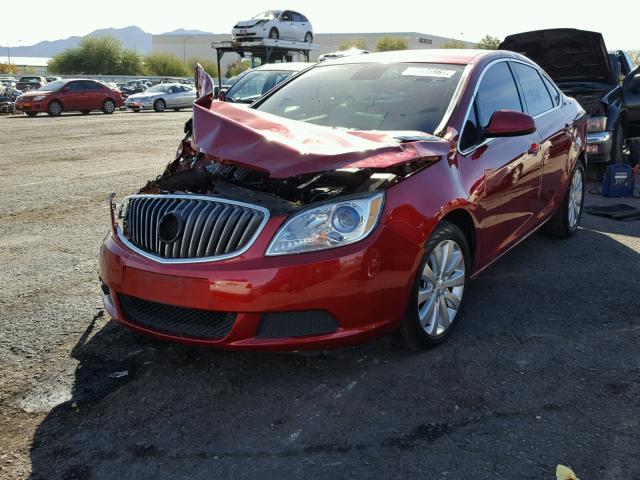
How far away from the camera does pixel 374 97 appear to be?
4129mm

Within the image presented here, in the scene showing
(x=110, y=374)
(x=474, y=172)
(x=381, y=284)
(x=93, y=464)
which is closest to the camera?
(x=93, y=464)

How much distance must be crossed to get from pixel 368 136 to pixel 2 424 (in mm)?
2298

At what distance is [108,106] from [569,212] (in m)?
25.2

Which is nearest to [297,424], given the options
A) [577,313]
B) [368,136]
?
[368,136]

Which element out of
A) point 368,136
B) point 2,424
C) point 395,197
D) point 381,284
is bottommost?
point 2,424

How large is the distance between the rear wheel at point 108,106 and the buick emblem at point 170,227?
86.3 ft

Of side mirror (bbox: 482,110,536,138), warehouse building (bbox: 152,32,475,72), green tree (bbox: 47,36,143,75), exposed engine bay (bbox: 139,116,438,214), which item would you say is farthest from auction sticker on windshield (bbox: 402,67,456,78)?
warehouse building (bbox: 152,32,475,72)

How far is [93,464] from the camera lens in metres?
2.54

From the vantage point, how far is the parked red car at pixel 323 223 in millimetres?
2904

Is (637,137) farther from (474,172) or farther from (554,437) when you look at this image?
(554,437)

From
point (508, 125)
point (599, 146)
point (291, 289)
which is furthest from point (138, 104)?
point (291, 289)

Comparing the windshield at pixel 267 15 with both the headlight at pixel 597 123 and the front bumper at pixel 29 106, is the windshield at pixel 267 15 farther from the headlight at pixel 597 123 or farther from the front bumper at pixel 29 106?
the headlight at pixel 597 123

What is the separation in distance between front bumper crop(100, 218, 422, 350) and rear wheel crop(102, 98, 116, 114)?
2634 centimetres

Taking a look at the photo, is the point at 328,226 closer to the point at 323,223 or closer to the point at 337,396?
the point at 323,223
